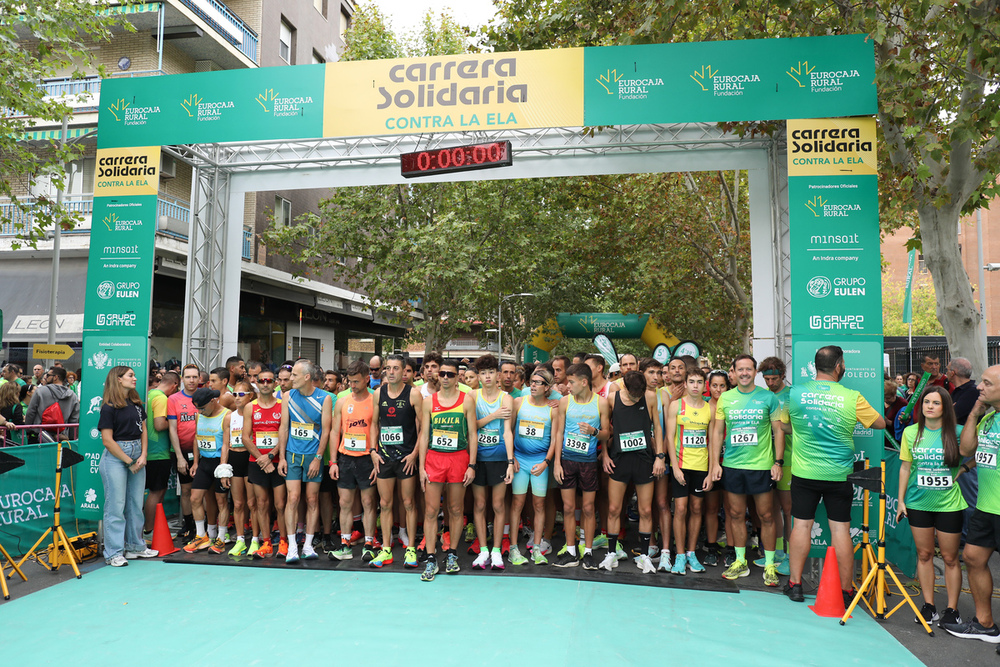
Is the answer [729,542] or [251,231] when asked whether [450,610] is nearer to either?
[729,542]

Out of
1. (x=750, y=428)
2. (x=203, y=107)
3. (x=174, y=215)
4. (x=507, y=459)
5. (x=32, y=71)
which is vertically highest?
(x=32, y=71)

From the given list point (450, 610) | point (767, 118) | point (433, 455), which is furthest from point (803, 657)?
point (767, 118)

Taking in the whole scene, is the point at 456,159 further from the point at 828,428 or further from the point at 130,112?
the point at 828,428

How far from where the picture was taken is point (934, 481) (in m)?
5.02

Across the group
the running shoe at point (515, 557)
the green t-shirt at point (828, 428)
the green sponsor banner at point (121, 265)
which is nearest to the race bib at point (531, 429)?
the running shoe at point (515, 557)

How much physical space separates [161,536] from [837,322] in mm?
7505

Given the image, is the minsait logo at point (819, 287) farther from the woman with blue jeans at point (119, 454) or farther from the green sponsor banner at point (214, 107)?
the woman with blue jeans at point (119, 454)

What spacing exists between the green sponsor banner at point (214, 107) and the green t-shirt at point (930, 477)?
702 cm

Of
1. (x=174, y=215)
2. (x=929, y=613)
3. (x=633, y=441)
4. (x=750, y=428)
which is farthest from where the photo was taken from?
(x=174, y=215)

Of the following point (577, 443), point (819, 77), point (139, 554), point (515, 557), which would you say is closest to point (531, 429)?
point (577, 443)

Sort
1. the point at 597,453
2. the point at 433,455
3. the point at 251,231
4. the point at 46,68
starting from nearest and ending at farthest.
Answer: the point at 433,455 < the point at 597,453 < the point at 46,68 < the point at 251,231

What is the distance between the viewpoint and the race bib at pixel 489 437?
6.40 m

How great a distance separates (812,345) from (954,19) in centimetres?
363

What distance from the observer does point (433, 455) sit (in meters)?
6.34
